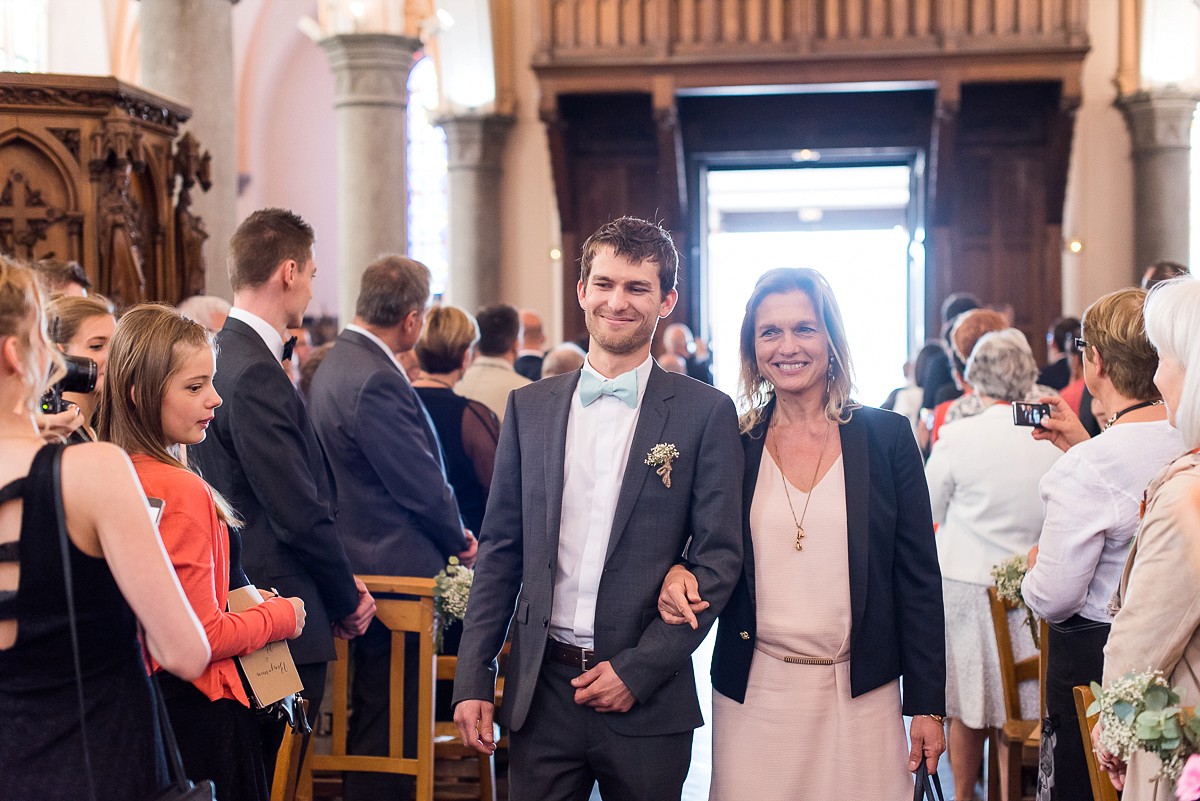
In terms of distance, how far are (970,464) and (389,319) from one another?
194 cm

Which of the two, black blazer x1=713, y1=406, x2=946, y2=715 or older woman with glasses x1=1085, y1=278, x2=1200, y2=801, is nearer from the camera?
older woman with glasses x1=1085, y1=278, x2=1200, y2=801

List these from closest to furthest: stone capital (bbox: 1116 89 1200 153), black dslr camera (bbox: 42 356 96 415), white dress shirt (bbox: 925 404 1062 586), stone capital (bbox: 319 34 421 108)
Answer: black dslr camera (bbox: 42 356 96 415)
white dress shirt (bbox: 925 404 1062 586)
stone capital (bbox: 319 34 421 108)
stone capital (bbox: 1116 89 1200 153)

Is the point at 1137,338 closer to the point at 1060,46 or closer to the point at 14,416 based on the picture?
the point at 14,416

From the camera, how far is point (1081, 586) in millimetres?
3070

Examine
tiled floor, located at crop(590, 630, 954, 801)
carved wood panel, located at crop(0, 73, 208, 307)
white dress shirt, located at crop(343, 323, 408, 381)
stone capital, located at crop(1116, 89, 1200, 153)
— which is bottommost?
tiled floor, located at crop(590, 630, 954, 801)

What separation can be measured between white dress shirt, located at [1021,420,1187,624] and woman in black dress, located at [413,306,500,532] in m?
2.43

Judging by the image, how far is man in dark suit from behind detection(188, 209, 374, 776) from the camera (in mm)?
3387

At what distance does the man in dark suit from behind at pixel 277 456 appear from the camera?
133 inches

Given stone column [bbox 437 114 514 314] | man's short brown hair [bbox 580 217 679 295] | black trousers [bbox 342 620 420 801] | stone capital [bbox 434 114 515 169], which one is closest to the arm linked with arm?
man's short brown hair [bbox 580 217 679 295]

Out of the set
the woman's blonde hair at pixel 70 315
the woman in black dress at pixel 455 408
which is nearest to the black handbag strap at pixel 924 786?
the woman's blonde hair at pixel 70 315

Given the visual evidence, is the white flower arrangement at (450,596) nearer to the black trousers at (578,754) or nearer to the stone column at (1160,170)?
the black trousers at (578,754)

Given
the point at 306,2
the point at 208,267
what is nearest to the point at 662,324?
the point at 208,267

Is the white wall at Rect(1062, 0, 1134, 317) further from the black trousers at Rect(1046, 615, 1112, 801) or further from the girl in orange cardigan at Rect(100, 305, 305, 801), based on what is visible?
the girl in orange cardigan at Rect(100, 305, 305, 801)

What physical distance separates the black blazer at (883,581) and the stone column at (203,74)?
465 cm
